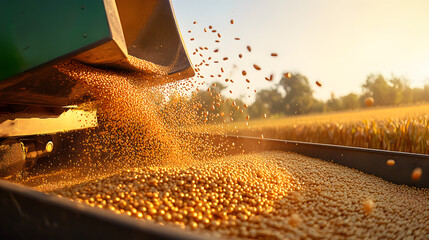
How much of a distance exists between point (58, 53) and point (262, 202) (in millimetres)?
1519

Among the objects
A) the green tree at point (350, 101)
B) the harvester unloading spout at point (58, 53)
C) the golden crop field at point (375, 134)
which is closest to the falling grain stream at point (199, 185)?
the harvester unloading spout at point (58, 53)

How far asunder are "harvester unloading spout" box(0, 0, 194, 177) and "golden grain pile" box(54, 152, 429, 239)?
81cm

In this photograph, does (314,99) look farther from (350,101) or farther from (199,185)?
(199,185)

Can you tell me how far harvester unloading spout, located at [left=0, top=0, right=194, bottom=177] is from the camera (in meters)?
1.47

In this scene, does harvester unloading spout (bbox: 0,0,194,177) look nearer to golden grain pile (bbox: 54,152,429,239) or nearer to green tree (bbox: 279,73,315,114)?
golden grain pile (bbox: 54,152,429,239)

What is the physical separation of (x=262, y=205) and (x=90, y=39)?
1399mm

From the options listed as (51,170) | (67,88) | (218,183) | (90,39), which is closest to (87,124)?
(51,170)

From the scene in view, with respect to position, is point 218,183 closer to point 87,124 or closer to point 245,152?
point 245,152

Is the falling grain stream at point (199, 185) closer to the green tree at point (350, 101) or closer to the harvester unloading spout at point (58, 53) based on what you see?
the harvester unloading spout at point (58, 53)

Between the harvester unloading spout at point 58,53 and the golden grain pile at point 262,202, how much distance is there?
810mm

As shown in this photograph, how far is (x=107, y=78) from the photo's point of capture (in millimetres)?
2035

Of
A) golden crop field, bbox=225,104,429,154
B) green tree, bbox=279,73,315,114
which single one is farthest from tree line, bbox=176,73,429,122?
golden crop field, bbox=225,104,429,154

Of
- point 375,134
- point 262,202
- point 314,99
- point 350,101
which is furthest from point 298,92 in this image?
point 262,202

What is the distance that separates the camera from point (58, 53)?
1.51 meters
